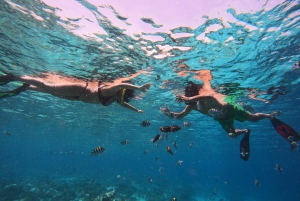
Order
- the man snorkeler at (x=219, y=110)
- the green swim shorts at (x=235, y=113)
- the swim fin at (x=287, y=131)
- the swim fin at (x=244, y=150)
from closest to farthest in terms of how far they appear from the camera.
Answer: the swim fin at (x=287, y=131) < the man snorkeler at (x=219, y=110) < the swim fin at (x=244, y=150) < the green swim shorts at (x=235, y=113)

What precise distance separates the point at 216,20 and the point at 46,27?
8.83 metres

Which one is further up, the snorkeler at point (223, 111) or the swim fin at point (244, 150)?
the snorkeler at point (223, 111)

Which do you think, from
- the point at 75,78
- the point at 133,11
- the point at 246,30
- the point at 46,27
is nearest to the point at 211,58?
the point at 246,30

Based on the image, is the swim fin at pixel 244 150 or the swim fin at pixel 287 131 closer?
the swim fin at pixel 287 131

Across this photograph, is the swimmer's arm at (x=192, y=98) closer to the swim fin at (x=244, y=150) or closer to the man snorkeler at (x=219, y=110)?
the man snorkeler at (x=219, y=110)

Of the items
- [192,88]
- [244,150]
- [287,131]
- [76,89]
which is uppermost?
[192,88]

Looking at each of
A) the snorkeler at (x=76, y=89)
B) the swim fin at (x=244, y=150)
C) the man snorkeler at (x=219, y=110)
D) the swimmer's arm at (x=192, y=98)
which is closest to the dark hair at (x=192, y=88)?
the man snorkeler at (x=219, y=110)

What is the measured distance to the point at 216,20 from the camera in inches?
308

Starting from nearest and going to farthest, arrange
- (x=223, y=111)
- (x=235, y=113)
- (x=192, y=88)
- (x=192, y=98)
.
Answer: (x=192, y=98) → (x=223, y=111) → (x=235, y=113) → (x=192, y=88)

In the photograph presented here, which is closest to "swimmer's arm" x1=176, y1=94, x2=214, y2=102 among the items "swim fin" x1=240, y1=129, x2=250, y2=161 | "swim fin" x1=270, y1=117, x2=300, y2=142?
"swim fin" x1=240, y1=129, x2=250, y2=161

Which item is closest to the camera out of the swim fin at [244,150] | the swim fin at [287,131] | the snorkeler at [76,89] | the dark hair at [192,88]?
the snorkeler at [76,89]

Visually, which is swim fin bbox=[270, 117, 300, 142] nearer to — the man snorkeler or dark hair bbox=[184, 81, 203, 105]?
the man snorkeler

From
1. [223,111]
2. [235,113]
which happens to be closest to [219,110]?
[223,111]

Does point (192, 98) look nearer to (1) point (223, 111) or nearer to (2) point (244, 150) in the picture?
(1) point (223, 111)
